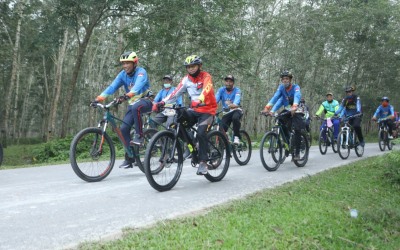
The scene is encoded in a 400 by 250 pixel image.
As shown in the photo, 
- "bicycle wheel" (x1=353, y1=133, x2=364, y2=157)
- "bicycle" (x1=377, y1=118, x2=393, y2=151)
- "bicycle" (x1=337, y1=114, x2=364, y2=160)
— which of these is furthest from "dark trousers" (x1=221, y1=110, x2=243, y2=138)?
"bicycle" (x1=377, y1=118, x2=393, y2=151)

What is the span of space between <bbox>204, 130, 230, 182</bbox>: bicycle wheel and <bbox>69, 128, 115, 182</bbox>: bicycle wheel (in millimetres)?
1784

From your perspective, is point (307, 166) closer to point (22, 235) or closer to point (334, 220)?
point (334, 220)

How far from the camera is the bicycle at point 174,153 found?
19.0ft

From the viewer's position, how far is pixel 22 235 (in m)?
3.76

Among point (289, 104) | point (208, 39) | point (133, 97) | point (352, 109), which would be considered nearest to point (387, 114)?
point (352, 109)

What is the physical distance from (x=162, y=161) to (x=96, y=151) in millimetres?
1444

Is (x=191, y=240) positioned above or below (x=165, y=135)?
below

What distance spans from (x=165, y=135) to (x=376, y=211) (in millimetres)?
3086

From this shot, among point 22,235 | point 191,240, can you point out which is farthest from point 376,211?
point 22,235

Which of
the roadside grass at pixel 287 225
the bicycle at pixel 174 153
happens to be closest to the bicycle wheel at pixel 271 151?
the bicycle at pixel 174 153

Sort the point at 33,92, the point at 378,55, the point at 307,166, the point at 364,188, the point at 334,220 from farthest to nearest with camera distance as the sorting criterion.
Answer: the point at 33,92 < the point at 378,55 < the point at 307,166 < the point at 364,188 < the point at 334,220

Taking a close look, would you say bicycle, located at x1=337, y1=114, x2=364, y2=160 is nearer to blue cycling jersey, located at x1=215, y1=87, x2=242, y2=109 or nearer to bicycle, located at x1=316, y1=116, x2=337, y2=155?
bicycle, located at x1=316, y1=116, x2=337, y2=155

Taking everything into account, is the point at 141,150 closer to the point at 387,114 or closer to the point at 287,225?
the point at 287,225

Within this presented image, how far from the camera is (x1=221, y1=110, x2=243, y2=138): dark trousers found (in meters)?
9.86
